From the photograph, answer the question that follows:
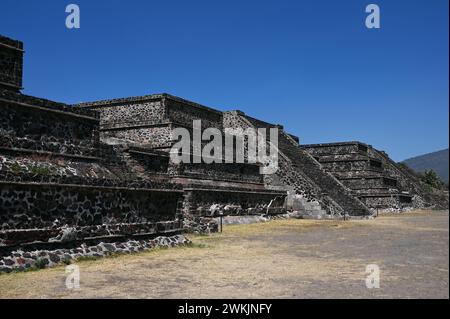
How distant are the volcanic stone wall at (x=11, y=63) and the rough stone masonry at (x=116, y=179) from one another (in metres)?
0.03

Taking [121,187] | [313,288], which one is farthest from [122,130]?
[313,288]

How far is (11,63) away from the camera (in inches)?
543

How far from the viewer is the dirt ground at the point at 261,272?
6.10 m

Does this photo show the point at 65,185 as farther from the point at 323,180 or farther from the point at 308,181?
the point at 323,180

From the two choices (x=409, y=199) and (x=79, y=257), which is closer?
(x=79, y=257)

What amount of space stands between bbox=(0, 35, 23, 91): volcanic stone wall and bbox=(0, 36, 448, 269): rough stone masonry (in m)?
0.03

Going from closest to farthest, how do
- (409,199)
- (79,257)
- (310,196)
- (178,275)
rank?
(178,275), (79,257), (310,196), (409,199)

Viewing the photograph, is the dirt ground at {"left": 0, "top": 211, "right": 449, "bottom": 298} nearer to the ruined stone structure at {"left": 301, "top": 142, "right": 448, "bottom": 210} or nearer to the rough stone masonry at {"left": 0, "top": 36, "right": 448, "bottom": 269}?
the rough stone masonry at {"left": 0, "top": 36, "right": 448, "bottom": 269}

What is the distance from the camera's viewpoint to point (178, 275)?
7613 mm

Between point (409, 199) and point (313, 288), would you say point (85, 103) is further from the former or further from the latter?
point (409, 199)

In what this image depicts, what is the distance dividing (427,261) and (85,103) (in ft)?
62.0

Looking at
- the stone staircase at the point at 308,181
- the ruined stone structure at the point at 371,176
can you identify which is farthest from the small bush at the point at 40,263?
the ruined stone structure at the point at 371,176

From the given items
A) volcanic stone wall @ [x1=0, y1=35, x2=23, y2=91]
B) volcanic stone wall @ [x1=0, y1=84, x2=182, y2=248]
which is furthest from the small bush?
volcanic stone wall @ [x1=0, y1=35, x2=23, y2=91]

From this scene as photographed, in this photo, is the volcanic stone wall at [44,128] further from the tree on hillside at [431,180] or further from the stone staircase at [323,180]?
the tree on hillside at [431,180]
